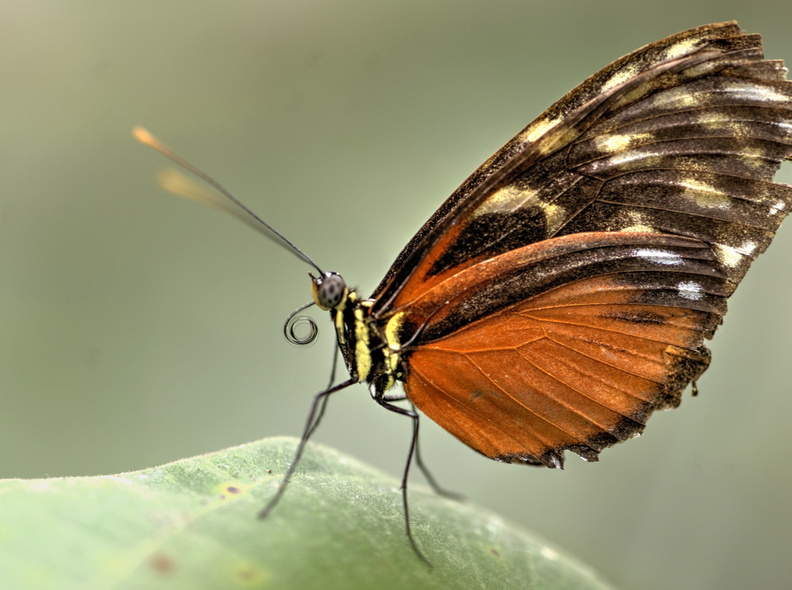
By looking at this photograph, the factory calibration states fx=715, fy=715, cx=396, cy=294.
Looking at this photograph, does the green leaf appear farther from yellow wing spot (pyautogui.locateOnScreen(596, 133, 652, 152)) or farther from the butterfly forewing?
yellow wing spot (pyautogui.locateOnScreen(596, 133, 652, 152))

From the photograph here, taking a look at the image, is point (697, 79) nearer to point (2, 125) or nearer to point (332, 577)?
point (332, 577)

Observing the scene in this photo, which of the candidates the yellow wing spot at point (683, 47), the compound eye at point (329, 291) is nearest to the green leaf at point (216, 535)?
the compound eye at point (329, 291)

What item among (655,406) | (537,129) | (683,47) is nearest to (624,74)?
(683,47)

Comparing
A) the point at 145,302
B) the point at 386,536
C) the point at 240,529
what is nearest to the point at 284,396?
the point at 145,302

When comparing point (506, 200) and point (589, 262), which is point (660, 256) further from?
point (506, 200)

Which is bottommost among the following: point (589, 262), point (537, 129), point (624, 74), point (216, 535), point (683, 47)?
point (216, 535)

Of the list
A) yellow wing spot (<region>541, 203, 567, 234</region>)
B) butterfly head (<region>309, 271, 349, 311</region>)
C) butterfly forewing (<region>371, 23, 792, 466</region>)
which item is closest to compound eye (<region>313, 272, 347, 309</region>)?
butterfly head (<region>309, 271, 349, 311</region>)
